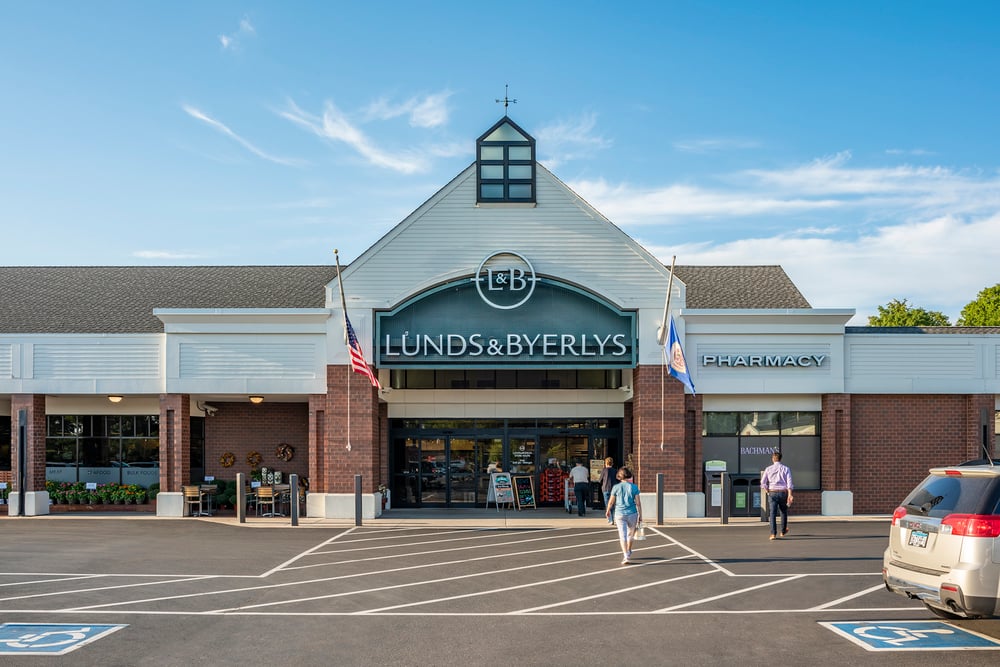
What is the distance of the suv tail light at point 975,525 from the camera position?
875cm

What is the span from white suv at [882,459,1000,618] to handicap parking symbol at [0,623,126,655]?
8995 millimetres

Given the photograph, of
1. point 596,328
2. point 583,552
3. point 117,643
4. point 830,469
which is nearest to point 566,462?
point 596,328

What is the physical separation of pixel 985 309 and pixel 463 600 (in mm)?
56104

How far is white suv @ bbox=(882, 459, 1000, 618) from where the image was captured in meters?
8.66

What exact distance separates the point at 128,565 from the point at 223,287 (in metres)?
14.4

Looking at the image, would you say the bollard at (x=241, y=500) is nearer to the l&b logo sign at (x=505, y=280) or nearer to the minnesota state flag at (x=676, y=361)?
the l&b logo sign at (x=505, y=280)

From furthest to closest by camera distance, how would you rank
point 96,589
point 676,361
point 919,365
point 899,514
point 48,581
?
1. point 919,365
2. point 676,361
3. point 48,581
4. point 96,589
5. point 899,514

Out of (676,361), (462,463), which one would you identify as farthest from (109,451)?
(676,361)

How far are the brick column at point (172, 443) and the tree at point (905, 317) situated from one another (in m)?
54.6

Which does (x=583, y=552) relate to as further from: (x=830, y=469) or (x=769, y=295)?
(x=769, y=295)

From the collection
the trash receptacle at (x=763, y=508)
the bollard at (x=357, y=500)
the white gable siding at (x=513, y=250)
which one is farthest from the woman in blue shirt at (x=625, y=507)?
the white gable siding at (x=513, y=250)

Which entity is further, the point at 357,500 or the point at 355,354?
the point at 355,354

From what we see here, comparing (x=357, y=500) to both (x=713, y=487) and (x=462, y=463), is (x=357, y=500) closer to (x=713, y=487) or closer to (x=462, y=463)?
(x=462, y=463)

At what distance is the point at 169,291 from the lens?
90.8ft
